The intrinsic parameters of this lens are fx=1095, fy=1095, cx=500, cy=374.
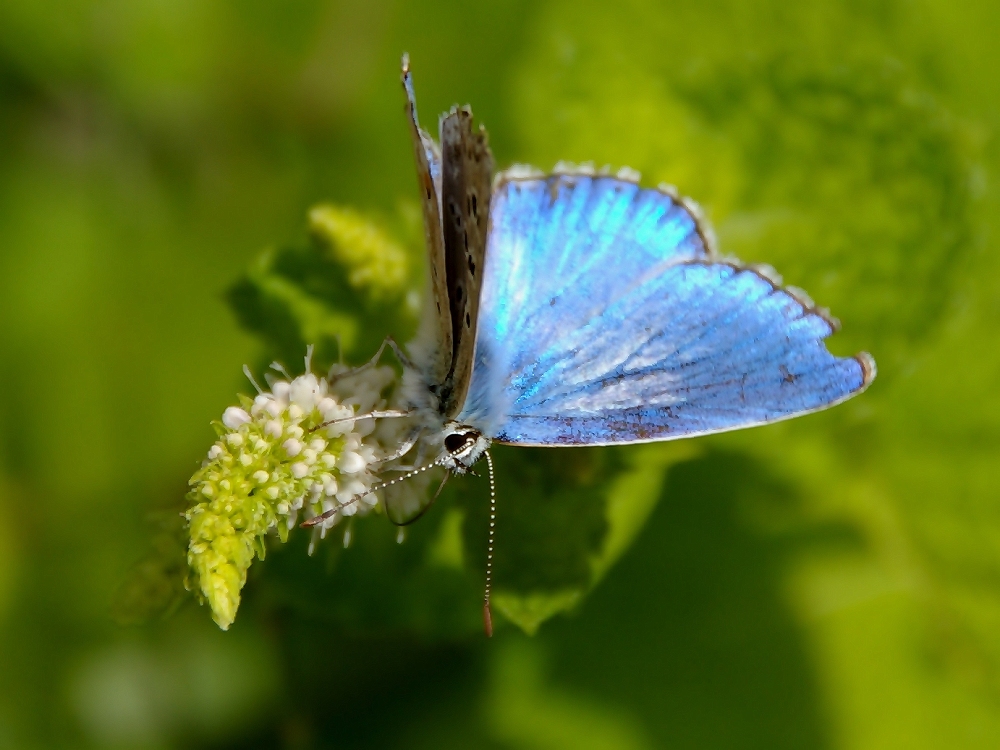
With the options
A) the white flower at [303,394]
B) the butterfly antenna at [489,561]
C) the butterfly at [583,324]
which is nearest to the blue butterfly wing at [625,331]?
the butterfly at [583,324]

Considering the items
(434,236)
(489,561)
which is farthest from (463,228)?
(489,561)

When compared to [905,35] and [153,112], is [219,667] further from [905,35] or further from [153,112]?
[905,35]

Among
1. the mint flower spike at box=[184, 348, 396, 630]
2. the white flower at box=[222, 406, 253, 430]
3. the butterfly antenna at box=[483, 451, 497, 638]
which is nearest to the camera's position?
the mint flower spike at box=[184, 348, 396, 630]

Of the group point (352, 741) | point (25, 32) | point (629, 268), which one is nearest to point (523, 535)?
point (629, 268)

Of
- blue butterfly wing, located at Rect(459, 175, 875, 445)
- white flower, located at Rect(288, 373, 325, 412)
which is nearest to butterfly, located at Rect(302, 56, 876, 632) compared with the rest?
blue butterfly wing, located at Rect(459, 175, 875, 445)

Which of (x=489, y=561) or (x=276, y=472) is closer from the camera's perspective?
(x=276, y=472)

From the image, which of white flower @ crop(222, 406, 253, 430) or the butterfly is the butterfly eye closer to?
the butterfly

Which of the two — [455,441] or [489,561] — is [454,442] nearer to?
[455,441]
